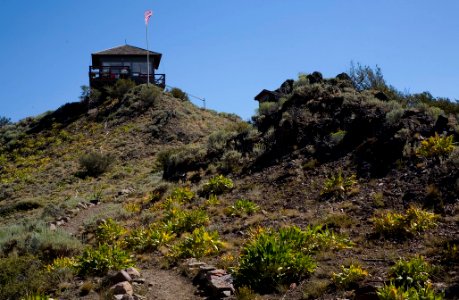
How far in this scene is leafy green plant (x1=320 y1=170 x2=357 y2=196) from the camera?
464 inches

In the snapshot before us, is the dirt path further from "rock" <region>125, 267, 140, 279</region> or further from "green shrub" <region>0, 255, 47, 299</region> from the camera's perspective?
"green shrub" <region>0, 255, 47, 299</region>

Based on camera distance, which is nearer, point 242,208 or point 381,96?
point 242,208

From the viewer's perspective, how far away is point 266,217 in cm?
1150

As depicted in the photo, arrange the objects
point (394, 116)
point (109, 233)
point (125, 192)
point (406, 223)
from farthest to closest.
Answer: point (125, 192) → point (394, 116) → point (109, 233) → point (406, 223)

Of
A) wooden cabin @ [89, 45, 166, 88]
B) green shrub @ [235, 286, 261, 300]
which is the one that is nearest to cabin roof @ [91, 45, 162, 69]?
wooden cabin @ [89, 45, 166, 88]

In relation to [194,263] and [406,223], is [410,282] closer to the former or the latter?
[406,223]

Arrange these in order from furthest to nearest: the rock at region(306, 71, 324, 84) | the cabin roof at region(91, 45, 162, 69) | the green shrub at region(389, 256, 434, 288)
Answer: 1. the cabin roof at region(91, 45, 162, 69)
2. the rock at region(306, 71, 324, 84)
3. the green shrub at region(389, 256, 434, 288)

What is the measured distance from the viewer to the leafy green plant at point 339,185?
1180 centimetres

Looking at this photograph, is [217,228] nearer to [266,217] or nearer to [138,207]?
[266,217]

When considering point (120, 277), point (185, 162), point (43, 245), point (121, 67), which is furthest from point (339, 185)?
point (121, 67)

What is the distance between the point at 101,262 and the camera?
364 inches

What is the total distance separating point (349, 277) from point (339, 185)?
5.17 meters

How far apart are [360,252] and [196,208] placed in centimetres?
602

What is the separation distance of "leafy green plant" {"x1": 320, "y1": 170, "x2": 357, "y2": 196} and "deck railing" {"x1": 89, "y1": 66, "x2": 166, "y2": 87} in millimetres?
30399
